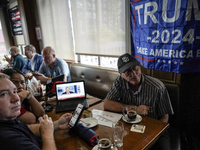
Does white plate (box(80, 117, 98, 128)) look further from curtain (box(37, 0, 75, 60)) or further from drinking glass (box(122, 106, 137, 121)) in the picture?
curtain (box(37, 0, 75, 60))

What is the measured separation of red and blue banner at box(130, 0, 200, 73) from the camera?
49.2 inches

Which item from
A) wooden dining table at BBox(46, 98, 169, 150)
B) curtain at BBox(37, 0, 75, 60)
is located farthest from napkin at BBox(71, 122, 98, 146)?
curtain at BBox(37, 0, 75, 60)

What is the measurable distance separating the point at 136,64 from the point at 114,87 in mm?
360

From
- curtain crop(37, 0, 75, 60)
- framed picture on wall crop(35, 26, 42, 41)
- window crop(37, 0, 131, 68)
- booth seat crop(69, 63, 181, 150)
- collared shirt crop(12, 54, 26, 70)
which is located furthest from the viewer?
framed picture on wall crop(35, 26, 42, 41)

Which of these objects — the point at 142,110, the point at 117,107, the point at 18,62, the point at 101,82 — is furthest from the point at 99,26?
the point at 18,62

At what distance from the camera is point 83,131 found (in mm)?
981

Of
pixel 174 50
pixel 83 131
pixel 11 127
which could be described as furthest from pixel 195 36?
pixel 11 127

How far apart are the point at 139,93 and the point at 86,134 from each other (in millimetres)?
731

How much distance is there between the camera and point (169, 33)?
139 centimetres

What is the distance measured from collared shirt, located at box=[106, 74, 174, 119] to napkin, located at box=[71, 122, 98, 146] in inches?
22.5

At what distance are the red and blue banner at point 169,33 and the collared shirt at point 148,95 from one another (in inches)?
11.0

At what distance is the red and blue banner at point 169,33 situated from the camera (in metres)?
1.25

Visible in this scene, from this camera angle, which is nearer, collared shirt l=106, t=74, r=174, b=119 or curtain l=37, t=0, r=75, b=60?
collared shirt l=106, t=74, r=174, b=119

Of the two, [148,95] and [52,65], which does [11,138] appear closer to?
[148,95]
